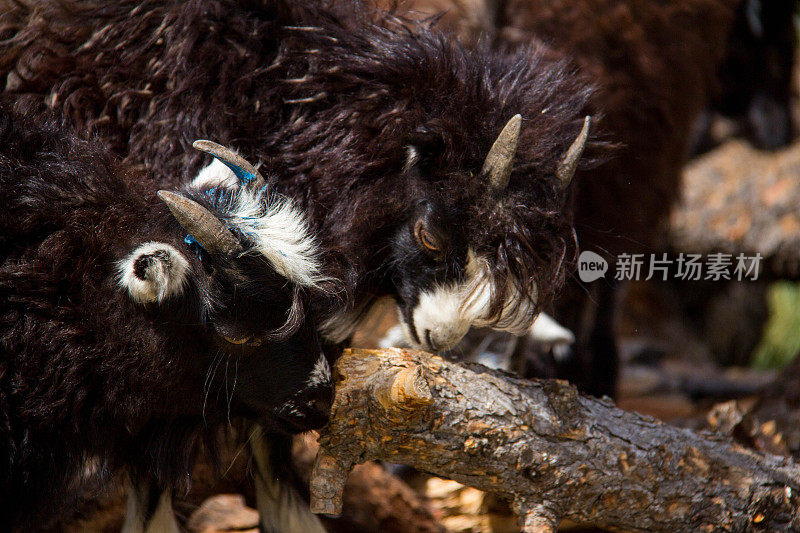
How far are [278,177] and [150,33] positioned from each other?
75 cm

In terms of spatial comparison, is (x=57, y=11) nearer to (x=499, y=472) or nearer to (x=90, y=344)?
(x=90, y=344)

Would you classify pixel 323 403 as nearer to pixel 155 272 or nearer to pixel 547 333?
pixel 155 272

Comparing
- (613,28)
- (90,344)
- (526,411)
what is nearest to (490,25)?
(613,28)

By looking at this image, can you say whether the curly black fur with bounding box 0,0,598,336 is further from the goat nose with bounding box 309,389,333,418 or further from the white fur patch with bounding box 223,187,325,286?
the goat nose with bounding box 309,389,333,418

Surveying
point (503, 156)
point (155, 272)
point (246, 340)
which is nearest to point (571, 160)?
point (503, 156)

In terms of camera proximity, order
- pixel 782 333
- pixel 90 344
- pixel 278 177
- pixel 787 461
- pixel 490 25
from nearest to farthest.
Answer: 1. pixel 90 344
2. pixel 787 461
3. pixel 278 177
4. pixel 490 25
5. pixel 782 333

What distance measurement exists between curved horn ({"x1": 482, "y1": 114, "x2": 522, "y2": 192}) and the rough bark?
0.64 meters

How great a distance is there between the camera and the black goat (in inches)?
94.5

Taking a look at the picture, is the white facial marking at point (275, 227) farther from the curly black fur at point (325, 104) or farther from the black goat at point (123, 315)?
the curly black fur at point (325, 104)

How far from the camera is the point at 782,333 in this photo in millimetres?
7352

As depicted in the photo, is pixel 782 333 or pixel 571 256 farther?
pixel 782 333

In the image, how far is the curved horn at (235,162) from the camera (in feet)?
8.54

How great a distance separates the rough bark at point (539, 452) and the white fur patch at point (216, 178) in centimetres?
Answer: 65

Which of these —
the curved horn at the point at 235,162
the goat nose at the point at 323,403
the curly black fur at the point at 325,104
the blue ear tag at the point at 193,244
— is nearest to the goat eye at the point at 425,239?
the curly black fur at the point at 325,104
